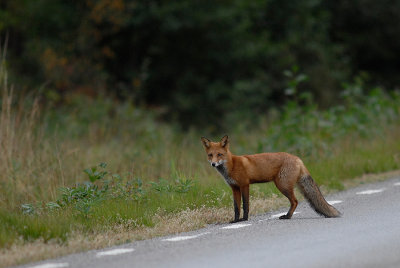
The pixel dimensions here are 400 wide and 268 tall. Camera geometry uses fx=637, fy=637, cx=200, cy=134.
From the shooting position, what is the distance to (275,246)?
22.4 ft

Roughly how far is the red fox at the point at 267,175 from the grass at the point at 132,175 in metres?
0.61

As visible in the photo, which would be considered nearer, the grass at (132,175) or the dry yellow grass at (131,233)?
the dry yellow grass at (131,233)

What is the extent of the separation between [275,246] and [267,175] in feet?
5.77

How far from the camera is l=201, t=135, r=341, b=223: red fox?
8383mm

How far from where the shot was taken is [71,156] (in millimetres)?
11688

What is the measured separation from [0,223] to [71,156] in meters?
4.19

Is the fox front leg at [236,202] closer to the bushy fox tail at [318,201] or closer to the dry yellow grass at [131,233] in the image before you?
the dry yellow grass at [131,233]

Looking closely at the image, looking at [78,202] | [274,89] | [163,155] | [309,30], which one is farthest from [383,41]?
[78,202]

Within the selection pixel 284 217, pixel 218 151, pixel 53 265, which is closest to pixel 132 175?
pixel 218 151

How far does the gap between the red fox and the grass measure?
0.61 m

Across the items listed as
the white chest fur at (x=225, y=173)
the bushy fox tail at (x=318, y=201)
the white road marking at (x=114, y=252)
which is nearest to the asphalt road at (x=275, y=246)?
the white road marking at (x=114, y=252)

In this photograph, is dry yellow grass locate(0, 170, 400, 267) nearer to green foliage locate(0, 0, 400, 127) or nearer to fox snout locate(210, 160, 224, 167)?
fox snout locate(210, 160, 224, 167)

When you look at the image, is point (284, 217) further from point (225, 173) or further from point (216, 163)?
point (216, 163)

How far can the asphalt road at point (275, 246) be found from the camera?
246 inches
